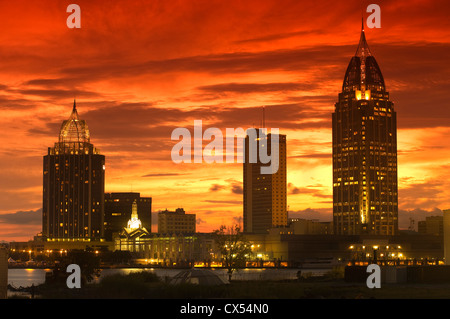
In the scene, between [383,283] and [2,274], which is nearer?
[2,274]

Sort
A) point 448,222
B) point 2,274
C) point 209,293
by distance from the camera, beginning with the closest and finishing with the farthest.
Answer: point 209,293 < point 2,274 < point 448,222

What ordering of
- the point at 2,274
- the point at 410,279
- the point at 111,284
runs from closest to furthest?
the point at 2,274, the point at 111,284, the point at 410,279

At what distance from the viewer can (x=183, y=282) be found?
115000 mm

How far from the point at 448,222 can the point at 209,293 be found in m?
59.9

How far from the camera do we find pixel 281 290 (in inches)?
4099

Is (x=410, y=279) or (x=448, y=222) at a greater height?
(x=448, y=222)
